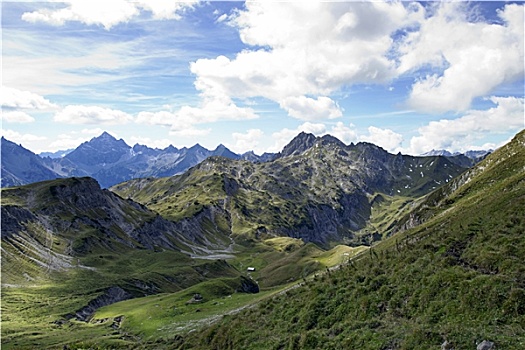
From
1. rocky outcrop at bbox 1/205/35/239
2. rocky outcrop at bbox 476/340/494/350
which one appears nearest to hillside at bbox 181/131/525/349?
rocky outcrop at bbox 476/340/494/350

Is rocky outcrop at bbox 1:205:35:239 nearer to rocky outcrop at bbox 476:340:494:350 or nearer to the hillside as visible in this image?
the hillside

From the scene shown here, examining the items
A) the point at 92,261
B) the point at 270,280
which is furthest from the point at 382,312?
the point at 92,261

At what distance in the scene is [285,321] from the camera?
133 ft

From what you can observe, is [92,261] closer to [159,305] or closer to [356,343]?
[159,305]

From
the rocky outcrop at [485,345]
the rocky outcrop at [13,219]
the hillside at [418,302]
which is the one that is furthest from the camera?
the rocky outcrop at [13,219]

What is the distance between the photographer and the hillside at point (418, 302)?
91.9ft

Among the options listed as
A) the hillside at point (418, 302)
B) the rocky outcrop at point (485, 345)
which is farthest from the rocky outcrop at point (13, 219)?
the rocky outcrop at point (485, 345)

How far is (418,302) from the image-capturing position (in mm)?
33406

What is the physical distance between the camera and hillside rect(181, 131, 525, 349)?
2802cm

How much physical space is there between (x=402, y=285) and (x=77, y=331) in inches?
3137

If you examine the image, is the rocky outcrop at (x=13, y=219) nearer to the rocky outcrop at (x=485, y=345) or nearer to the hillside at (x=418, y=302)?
the hillside at (x=418, y=302)

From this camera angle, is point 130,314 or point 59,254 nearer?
point 130,314

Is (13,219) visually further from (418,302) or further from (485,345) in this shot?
(485,345)

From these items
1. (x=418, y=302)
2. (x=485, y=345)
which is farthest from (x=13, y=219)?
(x=485, y=345)
